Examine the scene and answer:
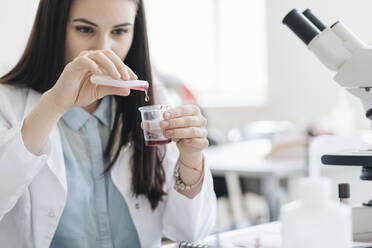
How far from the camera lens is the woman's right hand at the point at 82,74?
3.99ft

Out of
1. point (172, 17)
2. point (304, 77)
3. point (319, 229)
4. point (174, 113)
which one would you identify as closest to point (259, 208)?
point (304, 77)

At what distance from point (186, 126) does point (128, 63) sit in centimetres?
47

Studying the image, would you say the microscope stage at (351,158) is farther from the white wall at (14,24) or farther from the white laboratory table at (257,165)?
the white wall at (14,24)

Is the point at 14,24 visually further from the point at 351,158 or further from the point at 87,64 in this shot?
the point at 351,158

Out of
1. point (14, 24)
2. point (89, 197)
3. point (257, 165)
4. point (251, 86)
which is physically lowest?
point (257, 165)

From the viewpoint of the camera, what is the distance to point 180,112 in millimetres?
1325

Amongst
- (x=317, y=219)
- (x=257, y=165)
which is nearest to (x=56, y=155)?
(x=317, y=219)

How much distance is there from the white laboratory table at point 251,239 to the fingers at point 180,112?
0.32 metres

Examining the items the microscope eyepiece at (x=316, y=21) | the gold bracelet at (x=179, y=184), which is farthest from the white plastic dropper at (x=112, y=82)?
the microscope eyepiece at (x=316, y=21)

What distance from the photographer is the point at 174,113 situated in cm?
132

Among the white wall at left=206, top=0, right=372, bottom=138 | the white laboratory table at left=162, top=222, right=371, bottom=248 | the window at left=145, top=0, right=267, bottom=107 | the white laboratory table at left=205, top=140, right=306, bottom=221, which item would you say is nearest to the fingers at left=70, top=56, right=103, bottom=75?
the white laboratory table at left=162, top=222, right=371, bottom=248

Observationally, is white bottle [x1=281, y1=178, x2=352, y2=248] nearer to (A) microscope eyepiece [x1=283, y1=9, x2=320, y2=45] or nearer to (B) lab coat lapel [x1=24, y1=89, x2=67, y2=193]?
(A) microscope eyepiece [x1=283, y1=9, x2=320, y2=45]

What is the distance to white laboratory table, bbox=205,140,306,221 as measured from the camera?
2.76 m

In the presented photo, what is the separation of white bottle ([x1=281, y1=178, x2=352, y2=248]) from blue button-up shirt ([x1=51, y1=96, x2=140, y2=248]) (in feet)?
2.82
